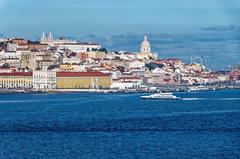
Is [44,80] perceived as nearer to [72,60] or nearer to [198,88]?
[198,88]

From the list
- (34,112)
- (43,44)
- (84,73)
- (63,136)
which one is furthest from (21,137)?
(43,44)

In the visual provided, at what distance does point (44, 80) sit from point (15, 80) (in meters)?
2.11

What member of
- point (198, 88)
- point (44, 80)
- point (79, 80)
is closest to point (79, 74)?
point (79, 80)

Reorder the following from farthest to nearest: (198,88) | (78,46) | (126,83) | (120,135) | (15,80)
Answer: (78,46) < (198,88) < (126,83) < (15,80) < (120,135)

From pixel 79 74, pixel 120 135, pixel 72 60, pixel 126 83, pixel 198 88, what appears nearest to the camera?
pixel 120 135

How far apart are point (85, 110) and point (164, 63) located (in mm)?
64157

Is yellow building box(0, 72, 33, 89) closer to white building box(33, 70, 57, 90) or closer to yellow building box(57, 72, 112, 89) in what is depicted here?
white building box(33, 70, 57, 90)

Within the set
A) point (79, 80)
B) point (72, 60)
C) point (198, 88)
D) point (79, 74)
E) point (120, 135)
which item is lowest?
point (120, 135)

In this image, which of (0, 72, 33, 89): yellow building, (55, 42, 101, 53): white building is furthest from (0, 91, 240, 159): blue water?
(55, 42, 101, 53): white building

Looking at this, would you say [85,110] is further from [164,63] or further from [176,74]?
[164,63]

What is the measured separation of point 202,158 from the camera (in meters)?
19.4

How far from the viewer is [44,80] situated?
76.0 meters

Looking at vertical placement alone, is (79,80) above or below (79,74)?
below

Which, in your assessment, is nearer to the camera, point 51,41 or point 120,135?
point 120,135
